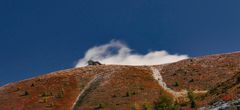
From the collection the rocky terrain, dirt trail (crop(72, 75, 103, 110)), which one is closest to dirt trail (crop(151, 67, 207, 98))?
the rocky terrain

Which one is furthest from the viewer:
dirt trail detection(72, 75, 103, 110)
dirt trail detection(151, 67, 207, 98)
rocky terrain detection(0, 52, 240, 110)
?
dirt trail detection(72, 75, 103, 110)

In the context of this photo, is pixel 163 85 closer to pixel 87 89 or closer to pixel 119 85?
pixel 119 85

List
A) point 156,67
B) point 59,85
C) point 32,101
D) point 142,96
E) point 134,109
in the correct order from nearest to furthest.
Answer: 1. point 134,109
2. point 142,96
3. point 32,101
4. point 59,85
5. point 156,67

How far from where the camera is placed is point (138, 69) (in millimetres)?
110688

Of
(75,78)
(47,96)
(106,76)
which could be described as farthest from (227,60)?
(47,96)

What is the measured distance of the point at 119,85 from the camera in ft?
305

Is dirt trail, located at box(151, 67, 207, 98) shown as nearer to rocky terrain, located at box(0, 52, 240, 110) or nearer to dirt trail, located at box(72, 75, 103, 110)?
rocky terrain, located at box(0, 52, 240, 110)

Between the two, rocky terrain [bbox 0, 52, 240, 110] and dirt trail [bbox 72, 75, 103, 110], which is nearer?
rocky terrain [bbox 0, 52, 240, 110]

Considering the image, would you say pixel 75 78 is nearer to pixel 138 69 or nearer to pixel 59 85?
pixel 59 85

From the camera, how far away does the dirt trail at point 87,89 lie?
274ft

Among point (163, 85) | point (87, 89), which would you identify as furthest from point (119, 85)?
point (163, 85)

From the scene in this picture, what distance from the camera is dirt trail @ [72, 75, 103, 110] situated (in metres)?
83.4

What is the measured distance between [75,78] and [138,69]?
15962 mm

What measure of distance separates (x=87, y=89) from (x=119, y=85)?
7166 millimetres
